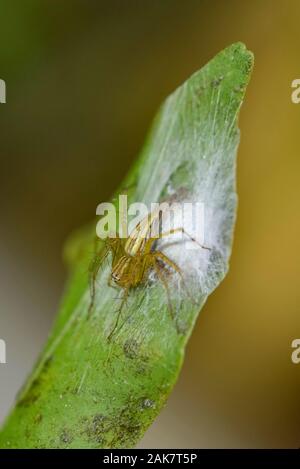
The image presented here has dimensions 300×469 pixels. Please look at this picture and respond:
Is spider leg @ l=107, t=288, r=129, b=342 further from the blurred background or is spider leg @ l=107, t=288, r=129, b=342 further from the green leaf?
the blurred background

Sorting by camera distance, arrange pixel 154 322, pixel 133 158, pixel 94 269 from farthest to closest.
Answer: pixel 133 158
pixel 94 269
pixel 154 322

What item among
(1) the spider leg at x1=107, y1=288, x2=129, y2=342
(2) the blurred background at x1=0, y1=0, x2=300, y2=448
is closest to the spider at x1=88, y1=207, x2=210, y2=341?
(1) the spider leg at x1=107, y1=288, x2=129, y2=342

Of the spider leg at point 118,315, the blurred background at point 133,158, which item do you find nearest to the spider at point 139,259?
the spider leg at point 118,315

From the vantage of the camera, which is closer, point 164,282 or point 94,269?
point 164,282

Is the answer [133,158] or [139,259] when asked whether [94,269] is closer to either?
[139,259]

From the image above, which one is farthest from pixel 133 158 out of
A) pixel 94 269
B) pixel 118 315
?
pixel 118 315

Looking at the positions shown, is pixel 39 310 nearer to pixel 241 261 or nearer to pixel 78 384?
pixel 241 261

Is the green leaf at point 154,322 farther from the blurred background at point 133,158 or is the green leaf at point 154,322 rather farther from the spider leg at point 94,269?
the blurred background at point 133,158
